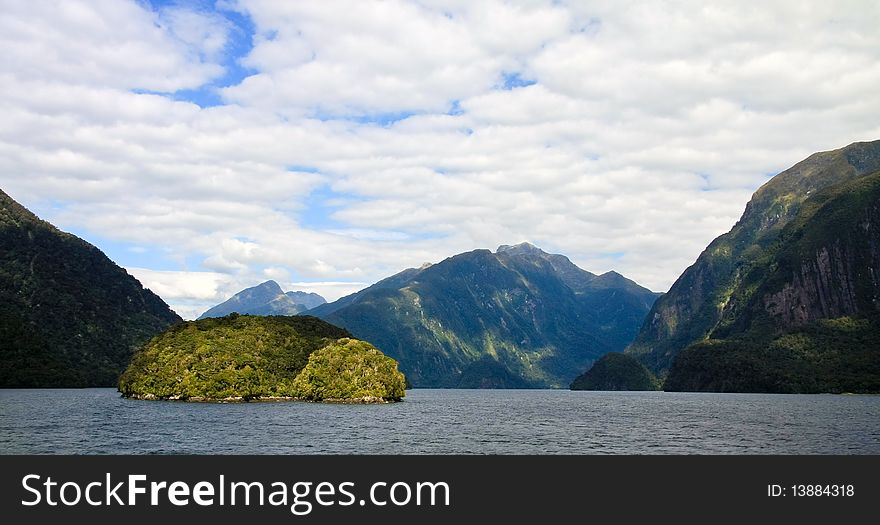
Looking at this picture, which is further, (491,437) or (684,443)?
(491,437)
